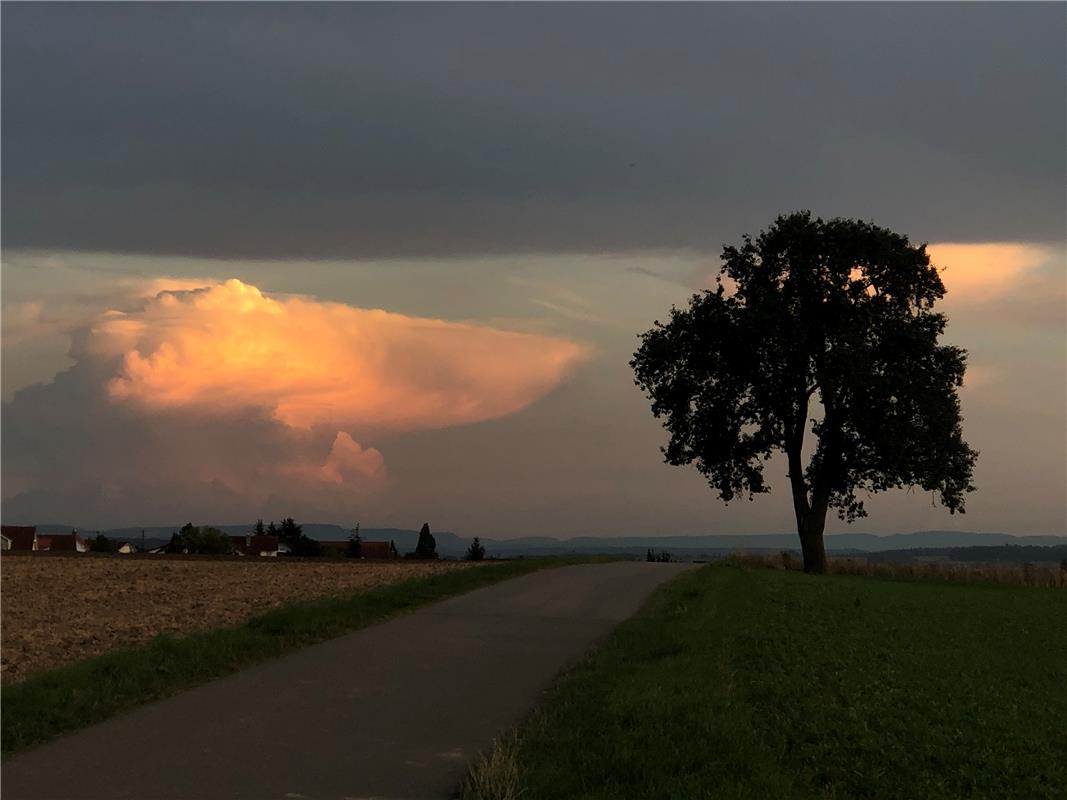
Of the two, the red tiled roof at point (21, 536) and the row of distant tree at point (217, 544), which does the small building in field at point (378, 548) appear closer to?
the row of distant tree at point (217, 544)

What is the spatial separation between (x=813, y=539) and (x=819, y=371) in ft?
23.9

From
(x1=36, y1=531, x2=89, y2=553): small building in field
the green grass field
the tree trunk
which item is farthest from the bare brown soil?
(x1=36, y1=531, x2=89, y2=553): small building in field

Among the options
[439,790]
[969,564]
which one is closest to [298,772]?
[439,790]

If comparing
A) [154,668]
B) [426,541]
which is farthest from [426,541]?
[154,668]

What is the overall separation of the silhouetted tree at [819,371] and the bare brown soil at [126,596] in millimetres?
14842

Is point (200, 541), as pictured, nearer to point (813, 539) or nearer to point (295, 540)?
point (295, 540)

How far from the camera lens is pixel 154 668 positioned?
1185cm

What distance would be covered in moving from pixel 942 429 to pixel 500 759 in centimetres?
3587

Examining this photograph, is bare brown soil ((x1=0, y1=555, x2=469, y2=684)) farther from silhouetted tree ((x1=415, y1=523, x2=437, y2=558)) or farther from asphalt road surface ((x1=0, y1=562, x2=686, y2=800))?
silhouetted tree ((x1=415, y1=523, x2=437, y2=558))

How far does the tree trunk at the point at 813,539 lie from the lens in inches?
1677

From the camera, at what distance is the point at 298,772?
25.7 ft

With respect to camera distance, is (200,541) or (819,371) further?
(200,541)

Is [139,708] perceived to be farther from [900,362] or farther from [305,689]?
[900,362]

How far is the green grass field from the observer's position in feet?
25.9
